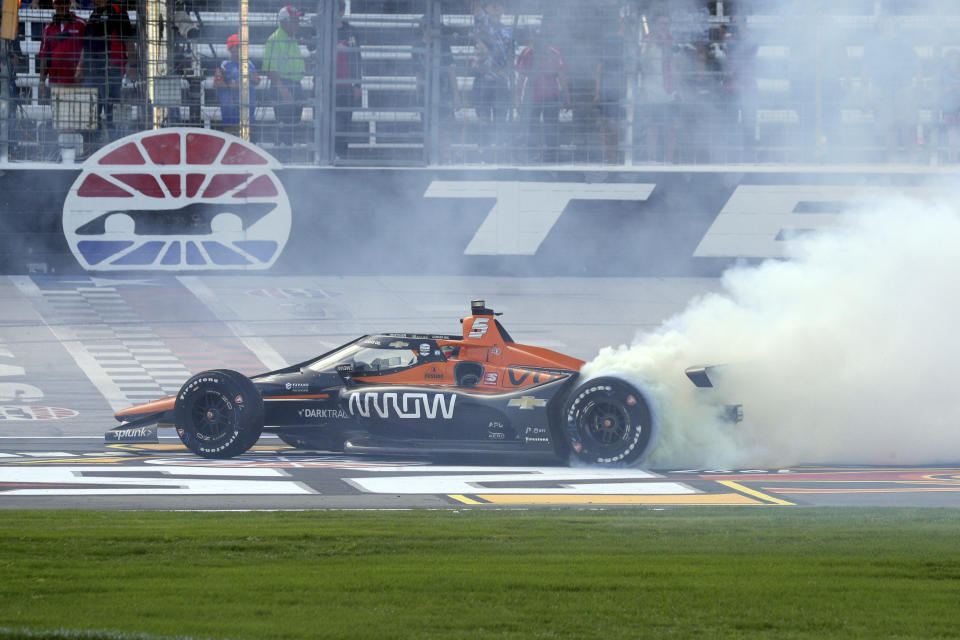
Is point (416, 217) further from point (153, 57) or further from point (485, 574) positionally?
point (485, 574)

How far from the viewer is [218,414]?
34.8 ft

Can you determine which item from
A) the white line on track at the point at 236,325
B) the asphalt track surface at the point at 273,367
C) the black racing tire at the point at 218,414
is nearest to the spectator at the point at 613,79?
the asphalt track surface at the point at 273,367

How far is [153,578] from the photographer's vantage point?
5969 millimetres

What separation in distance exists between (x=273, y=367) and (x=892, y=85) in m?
8.63

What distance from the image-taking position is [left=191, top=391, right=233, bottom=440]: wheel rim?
10.6 metres

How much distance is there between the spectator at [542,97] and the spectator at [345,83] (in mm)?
2160

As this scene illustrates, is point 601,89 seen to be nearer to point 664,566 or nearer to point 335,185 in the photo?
point 335,185

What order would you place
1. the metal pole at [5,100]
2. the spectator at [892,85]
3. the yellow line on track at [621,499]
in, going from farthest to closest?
the metal pole at [5,100] < the spectator at [892,85] < the yellow line on track at [621,499]

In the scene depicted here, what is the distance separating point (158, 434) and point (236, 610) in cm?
628

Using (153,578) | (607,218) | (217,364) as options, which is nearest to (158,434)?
(217,364)

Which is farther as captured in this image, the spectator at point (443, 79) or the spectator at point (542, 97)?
the spectator at point (542, 97)

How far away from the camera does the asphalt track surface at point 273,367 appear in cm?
894

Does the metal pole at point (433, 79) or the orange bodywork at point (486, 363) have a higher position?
the metal pole at point (433, 79)

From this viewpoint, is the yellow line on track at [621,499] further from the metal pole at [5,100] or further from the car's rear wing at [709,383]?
the metal pole at [5,100]
